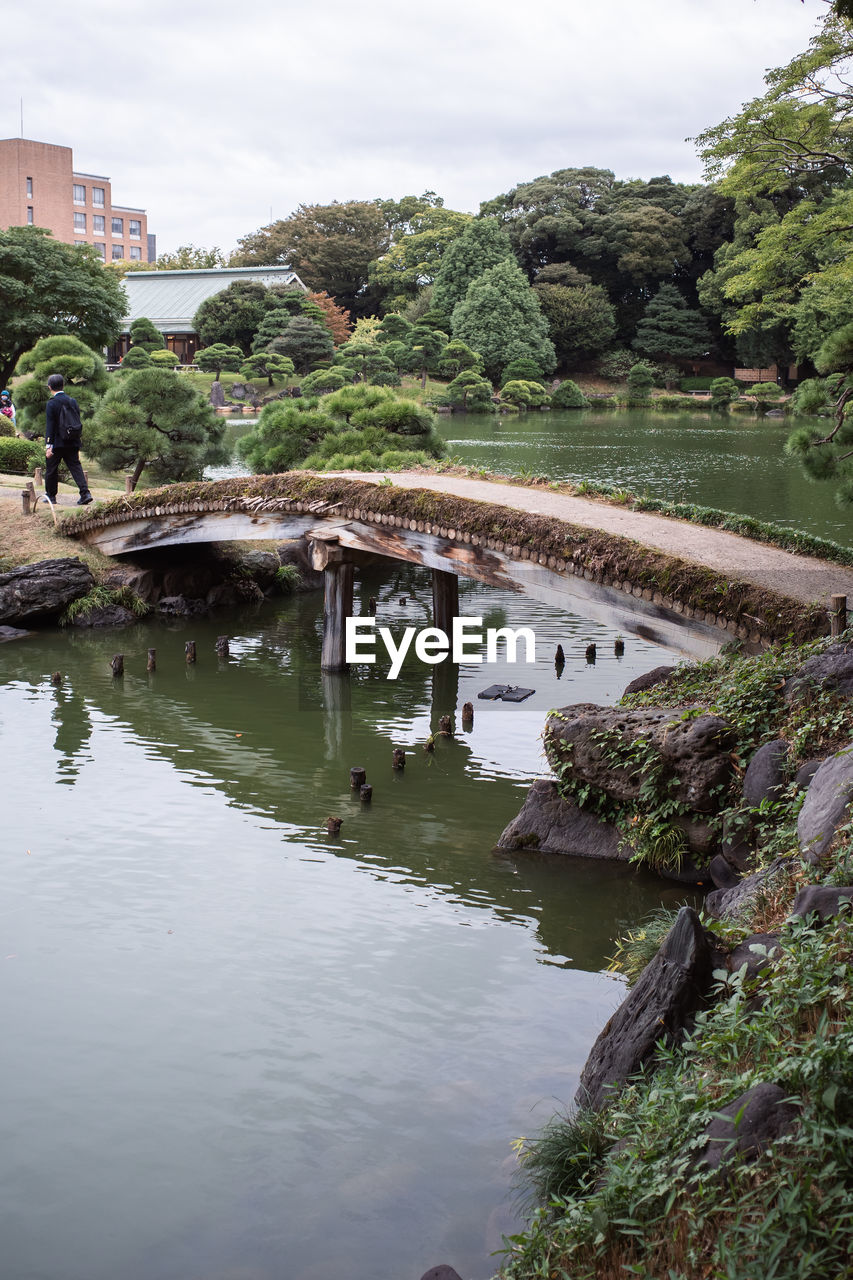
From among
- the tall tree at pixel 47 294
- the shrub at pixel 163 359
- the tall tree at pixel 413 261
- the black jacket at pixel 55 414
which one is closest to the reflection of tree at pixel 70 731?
the black jacket at pixel 55 414

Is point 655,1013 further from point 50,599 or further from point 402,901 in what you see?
point 50,599

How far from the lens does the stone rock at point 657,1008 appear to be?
15.3 ft

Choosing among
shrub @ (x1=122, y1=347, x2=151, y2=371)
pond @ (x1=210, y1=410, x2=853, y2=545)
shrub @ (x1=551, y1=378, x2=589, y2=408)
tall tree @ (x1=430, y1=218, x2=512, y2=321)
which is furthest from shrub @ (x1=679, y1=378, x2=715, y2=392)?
shrub @ (x1=122, y1=347, x2=151, y2=371)

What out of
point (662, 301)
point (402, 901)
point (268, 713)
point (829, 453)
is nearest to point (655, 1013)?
point (402, 901)

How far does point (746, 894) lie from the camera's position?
5754 millimetres

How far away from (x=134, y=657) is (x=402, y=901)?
8.04m

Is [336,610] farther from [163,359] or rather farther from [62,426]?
[163,359]

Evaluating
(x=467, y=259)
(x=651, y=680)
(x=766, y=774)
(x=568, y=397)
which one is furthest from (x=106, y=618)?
(x=467, y=259)

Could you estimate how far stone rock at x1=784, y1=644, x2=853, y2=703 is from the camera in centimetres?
688

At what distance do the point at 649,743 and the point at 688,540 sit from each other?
3952 mm

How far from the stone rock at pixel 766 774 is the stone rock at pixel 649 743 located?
34 cm

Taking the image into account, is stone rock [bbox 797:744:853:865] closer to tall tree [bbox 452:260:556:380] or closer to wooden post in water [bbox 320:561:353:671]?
wooden post in water [bbox 320:561:353:671]

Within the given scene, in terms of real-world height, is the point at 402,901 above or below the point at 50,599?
below

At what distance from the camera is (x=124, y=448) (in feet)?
63.3
